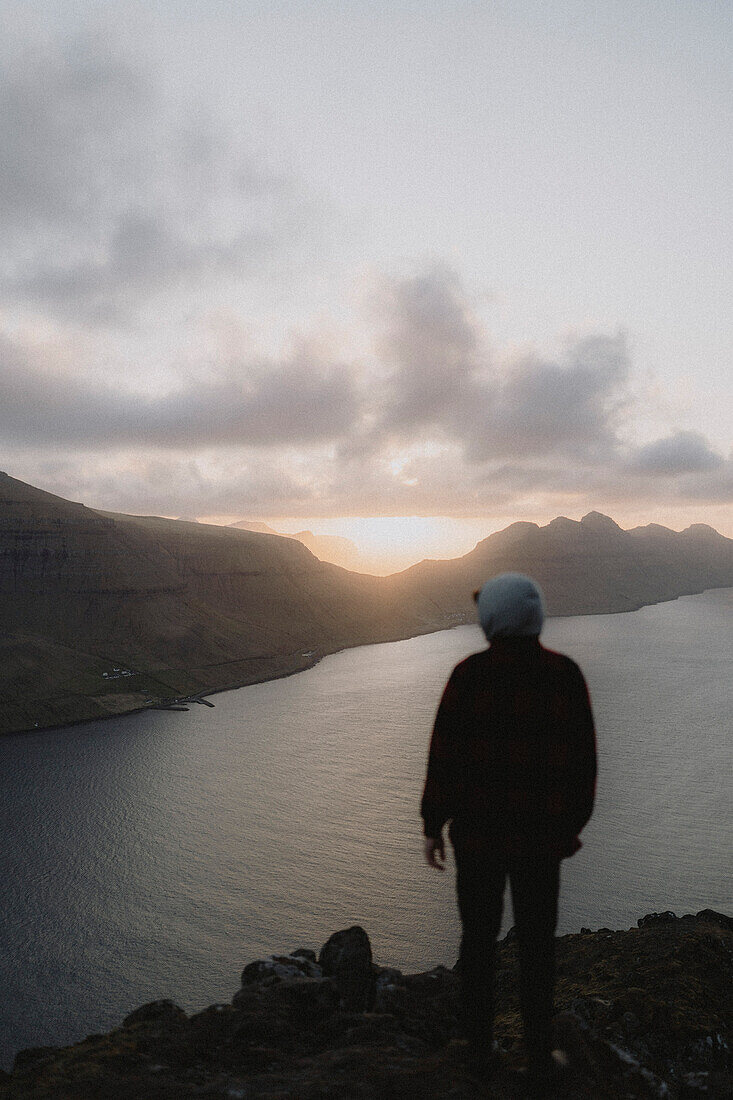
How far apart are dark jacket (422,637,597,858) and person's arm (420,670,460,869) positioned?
87 mm

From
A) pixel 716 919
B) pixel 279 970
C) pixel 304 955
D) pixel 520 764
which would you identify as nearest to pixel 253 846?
pixel 716 919

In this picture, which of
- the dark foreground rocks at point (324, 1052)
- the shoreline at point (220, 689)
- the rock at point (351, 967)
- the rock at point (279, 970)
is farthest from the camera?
the shoreline at point (220, 689)

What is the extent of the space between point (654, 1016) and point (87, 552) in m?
143

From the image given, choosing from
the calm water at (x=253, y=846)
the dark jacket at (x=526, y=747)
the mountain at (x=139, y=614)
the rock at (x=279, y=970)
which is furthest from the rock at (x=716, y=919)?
the mountain at (x=139, y=614)

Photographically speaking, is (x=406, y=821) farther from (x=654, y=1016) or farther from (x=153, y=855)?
(x=654, y=1016)

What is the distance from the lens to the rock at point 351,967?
865 cm

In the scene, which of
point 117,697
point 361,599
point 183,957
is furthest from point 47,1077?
point 361,599

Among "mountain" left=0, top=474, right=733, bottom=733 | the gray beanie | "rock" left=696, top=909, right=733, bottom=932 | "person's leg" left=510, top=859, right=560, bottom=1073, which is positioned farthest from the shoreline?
the gray beanie

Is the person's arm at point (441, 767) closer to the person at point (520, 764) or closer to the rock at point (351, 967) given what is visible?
the person at point (520, 764)

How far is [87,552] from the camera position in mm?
138375

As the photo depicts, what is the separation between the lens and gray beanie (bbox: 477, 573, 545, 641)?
4.47m

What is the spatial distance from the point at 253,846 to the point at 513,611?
177 ft

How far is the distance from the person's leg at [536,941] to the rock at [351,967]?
14.8 feet

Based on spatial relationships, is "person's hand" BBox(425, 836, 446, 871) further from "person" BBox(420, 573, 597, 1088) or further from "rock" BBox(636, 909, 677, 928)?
"rock" BBox(636, 909, 677, 928)
